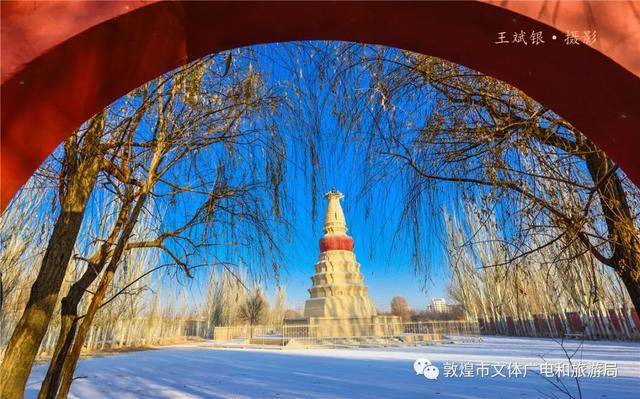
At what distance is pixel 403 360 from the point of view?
10.4 m

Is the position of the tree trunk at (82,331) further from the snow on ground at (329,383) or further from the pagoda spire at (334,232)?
the pagoda spire at (334,232)

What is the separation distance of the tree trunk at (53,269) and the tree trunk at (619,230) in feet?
9.46

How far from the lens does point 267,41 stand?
1273mm

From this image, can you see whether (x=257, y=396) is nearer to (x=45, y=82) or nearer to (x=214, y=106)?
(x=214, y=106)

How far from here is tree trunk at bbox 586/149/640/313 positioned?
2.04m

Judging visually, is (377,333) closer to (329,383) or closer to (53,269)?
(329,383)

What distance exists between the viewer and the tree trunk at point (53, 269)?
1.88m

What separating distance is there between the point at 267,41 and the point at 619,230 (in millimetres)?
2127

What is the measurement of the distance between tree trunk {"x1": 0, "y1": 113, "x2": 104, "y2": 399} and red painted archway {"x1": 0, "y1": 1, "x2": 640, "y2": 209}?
0.98 m

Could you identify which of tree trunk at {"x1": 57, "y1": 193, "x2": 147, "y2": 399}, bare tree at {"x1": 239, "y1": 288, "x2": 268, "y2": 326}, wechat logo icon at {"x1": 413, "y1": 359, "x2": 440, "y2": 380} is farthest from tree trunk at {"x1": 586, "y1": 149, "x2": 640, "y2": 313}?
bare tree at {"x1": 239, "y1": 288, "x2": 268, "y2": 326}

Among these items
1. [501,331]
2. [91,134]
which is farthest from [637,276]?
[501,331]

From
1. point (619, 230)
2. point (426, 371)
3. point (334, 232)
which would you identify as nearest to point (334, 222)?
point (334, 232)

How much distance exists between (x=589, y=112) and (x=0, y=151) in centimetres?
175

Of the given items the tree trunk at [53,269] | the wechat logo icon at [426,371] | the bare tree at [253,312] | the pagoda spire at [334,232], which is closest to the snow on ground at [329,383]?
the wechat logo icon at [426,371]
